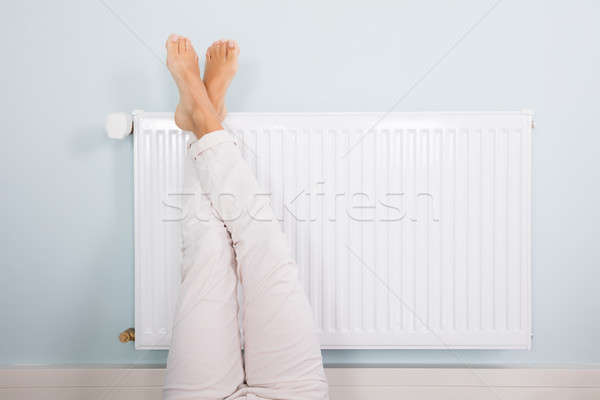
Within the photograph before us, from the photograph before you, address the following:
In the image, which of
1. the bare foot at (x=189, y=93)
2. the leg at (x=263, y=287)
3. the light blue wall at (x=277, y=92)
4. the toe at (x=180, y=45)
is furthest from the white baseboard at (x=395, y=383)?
the toe at (x=180, y=45)

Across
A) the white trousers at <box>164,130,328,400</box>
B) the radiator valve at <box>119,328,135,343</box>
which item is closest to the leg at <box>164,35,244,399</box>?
the white trousers at <box>164,130,328,400</box>

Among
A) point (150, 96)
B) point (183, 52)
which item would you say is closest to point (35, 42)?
point (150, 96)

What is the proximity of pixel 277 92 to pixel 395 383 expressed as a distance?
771 mm

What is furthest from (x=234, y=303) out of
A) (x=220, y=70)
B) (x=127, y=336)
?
(x=220, y=70)

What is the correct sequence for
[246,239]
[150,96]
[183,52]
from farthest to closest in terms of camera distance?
1. [150,96]
2. [183,52]
3. [246,239]

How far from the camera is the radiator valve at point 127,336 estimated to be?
2.90 feet

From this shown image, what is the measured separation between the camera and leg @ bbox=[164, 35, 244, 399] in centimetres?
64

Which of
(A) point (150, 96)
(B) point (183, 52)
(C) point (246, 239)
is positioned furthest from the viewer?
(A) point (150, 96)

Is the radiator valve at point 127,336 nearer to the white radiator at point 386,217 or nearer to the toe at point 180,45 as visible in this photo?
the white radiator at point 386,217

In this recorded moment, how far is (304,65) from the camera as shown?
35.4 inches

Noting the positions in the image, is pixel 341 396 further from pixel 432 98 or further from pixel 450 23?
pixel 450 23

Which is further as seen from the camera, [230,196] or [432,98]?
[432,98]

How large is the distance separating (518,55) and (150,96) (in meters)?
0.89

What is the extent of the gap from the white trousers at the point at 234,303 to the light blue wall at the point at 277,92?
274mm
